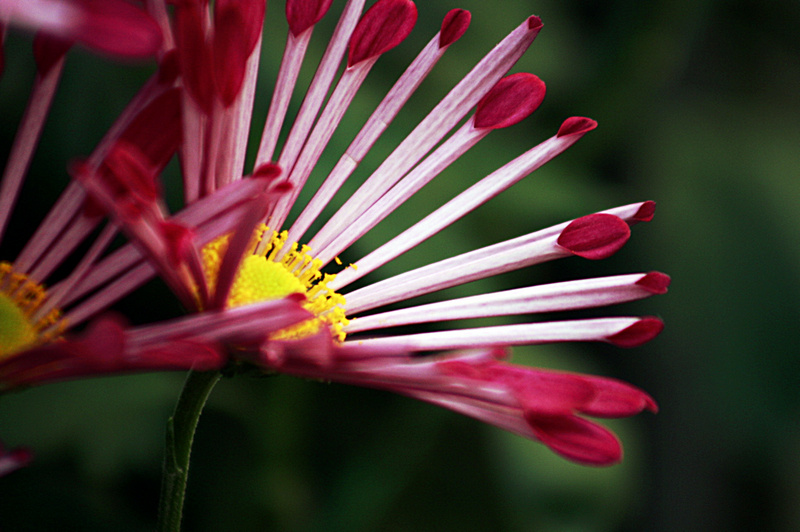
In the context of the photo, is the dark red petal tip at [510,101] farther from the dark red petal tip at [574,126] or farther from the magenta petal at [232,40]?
the magenta petal at [232,40]

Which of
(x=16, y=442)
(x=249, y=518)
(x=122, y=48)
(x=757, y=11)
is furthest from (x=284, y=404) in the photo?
(x=757, y=11)

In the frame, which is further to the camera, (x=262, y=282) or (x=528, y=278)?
(x=528, y=278)

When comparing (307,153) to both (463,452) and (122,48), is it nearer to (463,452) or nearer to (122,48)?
(122,48)

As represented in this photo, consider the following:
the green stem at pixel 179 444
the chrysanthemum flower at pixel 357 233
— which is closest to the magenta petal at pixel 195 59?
the chrysanthemum flower at pixel 357 233

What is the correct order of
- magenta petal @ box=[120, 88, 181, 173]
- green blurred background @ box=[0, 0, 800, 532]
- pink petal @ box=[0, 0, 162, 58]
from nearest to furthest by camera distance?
pink petal @ box=[0, 0, 162, 58]
magenta petal @ box=[120, 88, 181, 173]
green blurred background @ box=[0, 0, 800, 532]

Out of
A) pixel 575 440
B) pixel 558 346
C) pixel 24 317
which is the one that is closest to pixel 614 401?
pixel 575 440

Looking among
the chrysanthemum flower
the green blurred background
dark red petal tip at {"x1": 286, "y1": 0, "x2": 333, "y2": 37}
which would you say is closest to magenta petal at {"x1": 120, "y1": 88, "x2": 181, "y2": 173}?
the chrysanthemum flower

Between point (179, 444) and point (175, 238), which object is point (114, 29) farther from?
point (179, 444)

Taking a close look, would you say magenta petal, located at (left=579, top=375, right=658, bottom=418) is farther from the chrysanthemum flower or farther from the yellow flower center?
the yellow flower center
